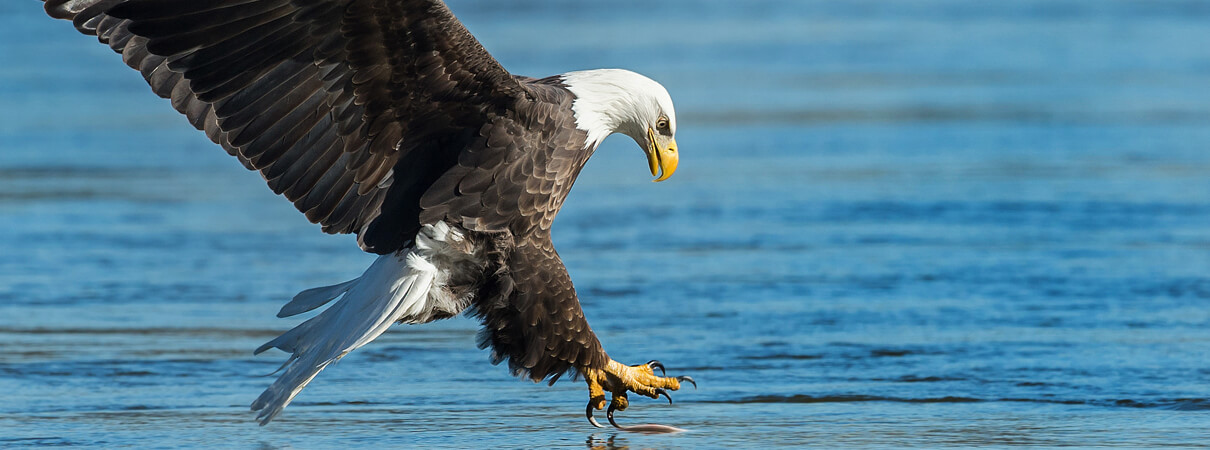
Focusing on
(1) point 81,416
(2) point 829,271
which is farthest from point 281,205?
(1) point 81,416

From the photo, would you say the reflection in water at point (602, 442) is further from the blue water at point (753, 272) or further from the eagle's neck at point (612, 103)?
the eagle's neck at point (612, 103)

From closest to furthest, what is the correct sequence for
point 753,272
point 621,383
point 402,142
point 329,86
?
point 329,86 → point 402,142 → point 621,383 → point 753,272

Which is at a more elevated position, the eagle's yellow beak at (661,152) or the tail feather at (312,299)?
the eagle's yellow beak at (661,152)

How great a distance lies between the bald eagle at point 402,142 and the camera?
4.61 meters

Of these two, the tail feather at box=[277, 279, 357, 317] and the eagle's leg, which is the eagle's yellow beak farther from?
the tail feather at box=[277, 279, 357, 317]

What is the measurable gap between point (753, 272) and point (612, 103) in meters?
2.10

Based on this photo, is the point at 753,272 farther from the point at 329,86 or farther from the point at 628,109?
the point at 329,86

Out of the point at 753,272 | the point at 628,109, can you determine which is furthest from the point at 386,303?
the point at 753,272

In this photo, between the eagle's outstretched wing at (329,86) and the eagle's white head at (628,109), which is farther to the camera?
the eagle's white head at (628,109)

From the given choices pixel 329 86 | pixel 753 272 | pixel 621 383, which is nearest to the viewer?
pixel 329 86

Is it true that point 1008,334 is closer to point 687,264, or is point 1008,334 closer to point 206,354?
point 687,264

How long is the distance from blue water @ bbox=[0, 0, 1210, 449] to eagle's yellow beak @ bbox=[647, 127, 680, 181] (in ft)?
2.20

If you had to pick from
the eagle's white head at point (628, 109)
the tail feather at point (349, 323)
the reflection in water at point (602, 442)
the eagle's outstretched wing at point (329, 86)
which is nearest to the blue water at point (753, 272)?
the reflection in water at point (602, 442)

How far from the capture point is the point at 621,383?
5.06m
